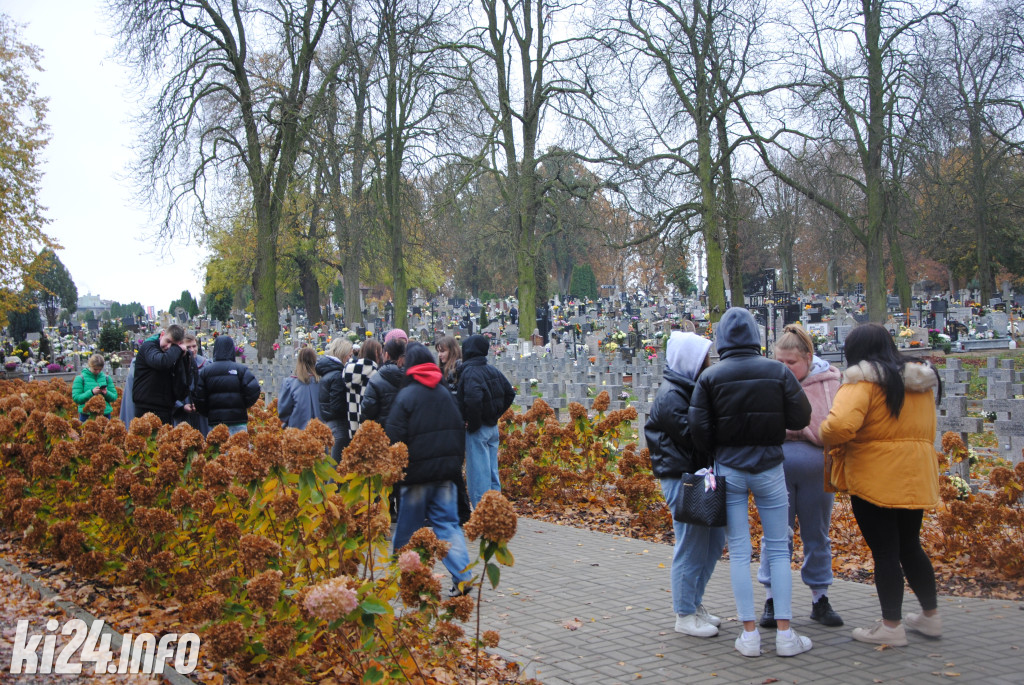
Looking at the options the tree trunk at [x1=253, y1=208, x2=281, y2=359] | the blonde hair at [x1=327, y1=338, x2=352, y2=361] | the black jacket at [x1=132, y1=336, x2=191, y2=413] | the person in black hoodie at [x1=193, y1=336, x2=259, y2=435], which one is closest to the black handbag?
the blonde hair at [x1=327, y1=338, x2=352, y2=361]

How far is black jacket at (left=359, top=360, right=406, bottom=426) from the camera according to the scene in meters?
6.18

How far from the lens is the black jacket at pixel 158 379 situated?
8828mm

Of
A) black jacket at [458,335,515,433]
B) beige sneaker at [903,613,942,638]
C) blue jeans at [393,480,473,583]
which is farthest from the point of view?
black jacket at [458,335,515,433]

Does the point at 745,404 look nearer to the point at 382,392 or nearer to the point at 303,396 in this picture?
the point at 382,392

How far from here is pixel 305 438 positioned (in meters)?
3.93

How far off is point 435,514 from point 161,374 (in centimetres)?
458

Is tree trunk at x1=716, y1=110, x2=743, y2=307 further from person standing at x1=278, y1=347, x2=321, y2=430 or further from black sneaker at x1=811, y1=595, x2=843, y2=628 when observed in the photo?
black sneaker at x1=811, y1=595, x2=843, y2=628

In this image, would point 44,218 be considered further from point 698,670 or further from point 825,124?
point 698,670

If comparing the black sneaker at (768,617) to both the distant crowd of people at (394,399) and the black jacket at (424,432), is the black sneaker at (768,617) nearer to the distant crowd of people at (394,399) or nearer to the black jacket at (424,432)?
the distant crowd of people at (394,399)

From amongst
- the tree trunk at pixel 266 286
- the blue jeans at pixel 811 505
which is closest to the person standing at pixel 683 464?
the blue jeans at pixel 811 505

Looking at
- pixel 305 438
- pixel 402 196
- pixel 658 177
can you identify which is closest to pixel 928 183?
pixel 658 177

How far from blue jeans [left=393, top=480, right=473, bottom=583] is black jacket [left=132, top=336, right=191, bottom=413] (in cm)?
425

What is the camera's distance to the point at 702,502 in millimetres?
4656

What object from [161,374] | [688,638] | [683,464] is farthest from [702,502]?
[161,374]
